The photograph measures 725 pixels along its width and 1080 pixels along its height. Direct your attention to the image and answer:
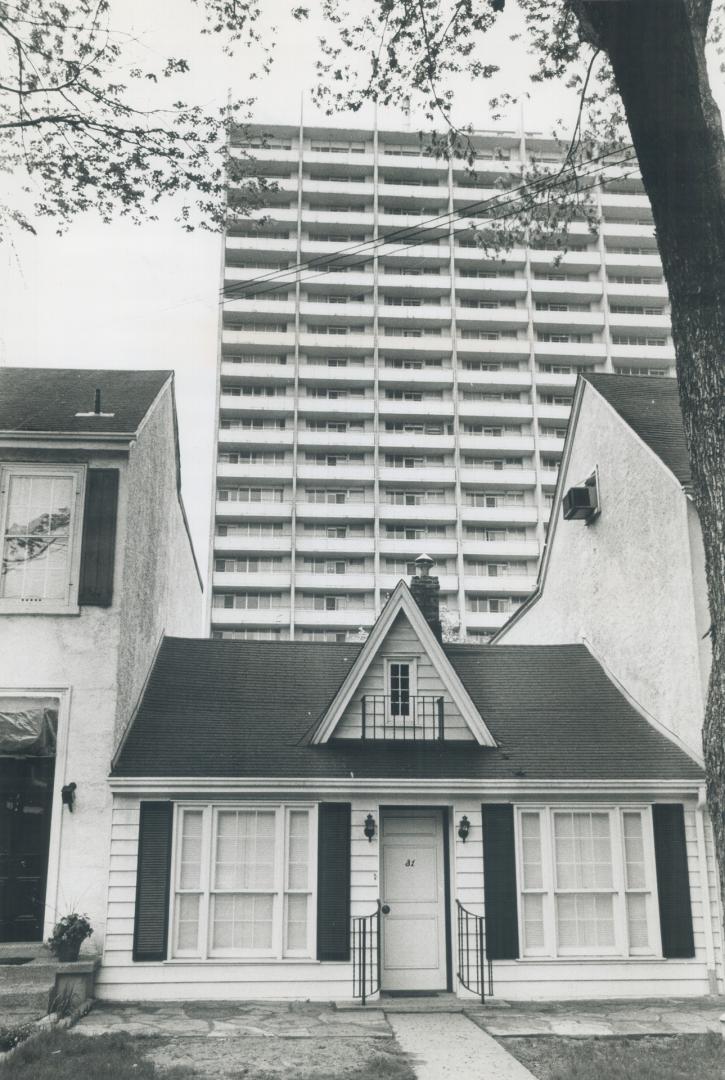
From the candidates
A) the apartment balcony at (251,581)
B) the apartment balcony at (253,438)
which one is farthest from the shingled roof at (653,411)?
the apartment balcony at (253,438)

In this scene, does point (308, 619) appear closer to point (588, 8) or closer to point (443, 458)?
point (443, 458)

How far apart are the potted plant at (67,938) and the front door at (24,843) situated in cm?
58

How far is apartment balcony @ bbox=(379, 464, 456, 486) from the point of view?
194ft

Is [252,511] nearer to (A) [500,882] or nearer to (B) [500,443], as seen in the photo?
(B) [500,443]

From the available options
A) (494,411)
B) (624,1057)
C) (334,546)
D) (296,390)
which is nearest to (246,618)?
(334,546)

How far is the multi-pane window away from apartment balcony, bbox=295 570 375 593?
44293mm

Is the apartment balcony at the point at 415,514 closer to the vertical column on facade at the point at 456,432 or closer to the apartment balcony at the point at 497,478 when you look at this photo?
the vertical column on facade at the point at 456,432

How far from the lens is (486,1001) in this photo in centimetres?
1143

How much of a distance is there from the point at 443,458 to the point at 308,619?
47.0ft

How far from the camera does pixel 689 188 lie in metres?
6.66

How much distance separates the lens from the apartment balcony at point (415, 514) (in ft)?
191

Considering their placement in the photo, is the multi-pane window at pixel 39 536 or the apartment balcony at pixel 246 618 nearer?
the multi-pane window at pixel 39 536

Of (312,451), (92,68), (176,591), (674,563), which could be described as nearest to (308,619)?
(312,451)

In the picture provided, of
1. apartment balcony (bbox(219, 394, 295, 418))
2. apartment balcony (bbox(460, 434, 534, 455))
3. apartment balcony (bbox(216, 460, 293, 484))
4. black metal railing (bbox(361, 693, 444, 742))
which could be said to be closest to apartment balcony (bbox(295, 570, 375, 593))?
apartment balcony (bbox(216, 460, 293, 484))
